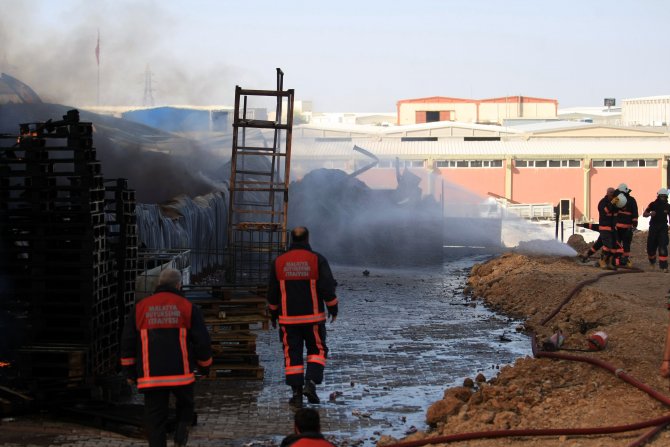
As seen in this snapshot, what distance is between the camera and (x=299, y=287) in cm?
914

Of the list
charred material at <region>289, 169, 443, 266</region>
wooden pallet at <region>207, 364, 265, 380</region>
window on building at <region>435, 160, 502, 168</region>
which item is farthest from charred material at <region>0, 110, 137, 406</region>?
window on building at <region>435, 160, 502, 168</region>

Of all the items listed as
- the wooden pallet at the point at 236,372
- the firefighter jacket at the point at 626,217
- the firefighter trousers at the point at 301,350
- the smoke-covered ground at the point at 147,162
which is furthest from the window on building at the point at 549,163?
the firefighter trousers at the point at 301,350

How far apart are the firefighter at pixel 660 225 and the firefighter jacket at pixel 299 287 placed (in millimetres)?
12849

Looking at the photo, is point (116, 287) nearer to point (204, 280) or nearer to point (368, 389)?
point (368, 389)

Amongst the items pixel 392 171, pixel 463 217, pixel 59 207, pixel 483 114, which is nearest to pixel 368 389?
pixel 59 207

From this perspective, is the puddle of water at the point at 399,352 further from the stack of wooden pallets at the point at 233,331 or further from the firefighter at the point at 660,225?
the firefighter at the point at 660,225

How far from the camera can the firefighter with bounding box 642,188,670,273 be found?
20.6 m

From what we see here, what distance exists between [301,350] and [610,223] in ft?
39.8

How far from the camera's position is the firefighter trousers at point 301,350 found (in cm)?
920

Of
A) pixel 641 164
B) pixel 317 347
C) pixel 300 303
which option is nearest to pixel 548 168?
pixel 641 164

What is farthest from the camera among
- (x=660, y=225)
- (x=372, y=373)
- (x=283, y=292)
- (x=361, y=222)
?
(x=361, y=222)

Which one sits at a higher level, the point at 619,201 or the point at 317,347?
the point at 619,201

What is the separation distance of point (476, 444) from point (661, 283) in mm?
11602

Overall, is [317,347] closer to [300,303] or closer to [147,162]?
[300,303]
